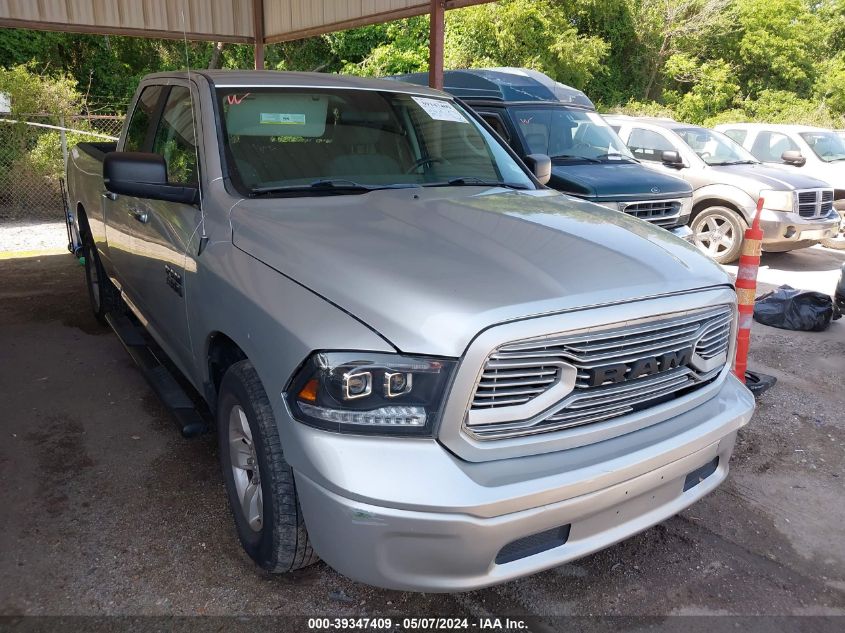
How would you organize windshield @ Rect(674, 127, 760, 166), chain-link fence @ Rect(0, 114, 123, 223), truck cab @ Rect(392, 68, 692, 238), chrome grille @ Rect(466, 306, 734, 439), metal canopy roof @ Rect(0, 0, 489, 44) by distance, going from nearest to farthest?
1. chrome grille @ Rect(466, 306, 734, 439)
2. truck cab @ Rect(392, 68, 692, 238)
3. metal canopy roof @ Rect(0, 0, 489, 44)
4. windshield @ Rect(674, 127, 760, 166)
5. chain-link fence @ Rect(0, 114, 123, 223)

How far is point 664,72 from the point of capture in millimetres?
27281

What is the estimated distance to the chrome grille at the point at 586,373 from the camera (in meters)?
2.11

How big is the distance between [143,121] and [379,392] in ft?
10.5

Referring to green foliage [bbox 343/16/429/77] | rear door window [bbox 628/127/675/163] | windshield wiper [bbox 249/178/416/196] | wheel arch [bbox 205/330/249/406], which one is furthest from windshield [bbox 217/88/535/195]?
green foliage [bbox 343/16/429/77]

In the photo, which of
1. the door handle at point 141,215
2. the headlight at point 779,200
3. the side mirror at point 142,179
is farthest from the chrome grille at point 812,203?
the side mirror at point 142,179

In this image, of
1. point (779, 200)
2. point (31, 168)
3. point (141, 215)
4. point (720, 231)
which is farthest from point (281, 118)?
point (31, 168)

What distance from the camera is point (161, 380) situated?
3773 millimetres

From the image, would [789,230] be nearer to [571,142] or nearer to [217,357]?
[571,142]

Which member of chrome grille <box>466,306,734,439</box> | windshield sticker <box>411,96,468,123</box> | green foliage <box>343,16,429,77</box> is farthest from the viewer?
green foliage <box>343,16,429,77</box>

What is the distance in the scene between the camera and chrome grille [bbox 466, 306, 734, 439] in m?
2.11

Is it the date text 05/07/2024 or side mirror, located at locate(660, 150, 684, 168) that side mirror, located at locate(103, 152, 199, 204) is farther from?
side mirror, located at locate(660, 150, 684, 168)

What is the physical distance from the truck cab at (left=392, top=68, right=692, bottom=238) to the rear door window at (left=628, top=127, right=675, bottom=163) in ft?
5.80

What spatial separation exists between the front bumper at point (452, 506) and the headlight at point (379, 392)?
0.05m

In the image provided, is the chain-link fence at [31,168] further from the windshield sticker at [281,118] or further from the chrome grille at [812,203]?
the chrome grille at [812,203]
